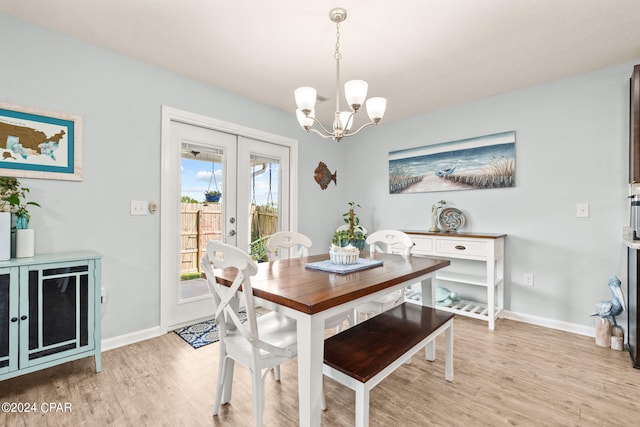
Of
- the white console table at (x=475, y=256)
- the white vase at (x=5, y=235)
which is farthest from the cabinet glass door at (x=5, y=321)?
the white console table at (x=475, y=256)

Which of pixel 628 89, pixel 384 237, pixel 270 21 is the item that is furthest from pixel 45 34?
pixel 628 89

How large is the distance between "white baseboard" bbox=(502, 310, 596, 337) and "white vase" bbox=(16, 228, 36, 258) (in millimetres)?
4045

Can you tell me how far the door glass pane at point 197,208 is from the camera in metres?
2.89

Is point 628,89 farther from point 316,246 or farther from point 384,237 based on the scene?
point 316,246

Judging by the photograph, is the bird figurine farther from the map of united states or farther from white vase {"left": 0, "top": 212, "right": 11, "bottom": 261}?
the map of united states

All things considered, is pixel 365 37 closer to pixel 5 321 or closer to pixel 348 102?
pixel 348 102

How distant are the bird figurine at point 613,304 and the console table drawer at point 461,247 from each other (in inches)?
35.9

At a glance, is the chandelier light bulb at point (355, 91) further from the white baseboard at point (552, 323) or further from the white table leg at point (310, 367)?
the white baseboard at point (552, 323)

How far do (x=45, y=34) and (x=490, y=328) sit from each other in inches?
169

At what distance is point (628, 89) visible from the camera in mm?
2502

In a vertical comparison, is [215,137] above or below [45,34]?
below

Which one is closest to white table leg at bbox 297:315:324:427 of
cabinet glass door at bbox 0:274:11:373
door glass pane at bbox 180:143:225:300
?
cabinet glass door at bbox 0:274:11:373

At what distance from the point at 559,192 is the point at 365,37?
7.61ft

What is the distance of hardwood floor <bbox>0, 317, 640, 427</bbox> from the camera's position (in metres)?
1.58
